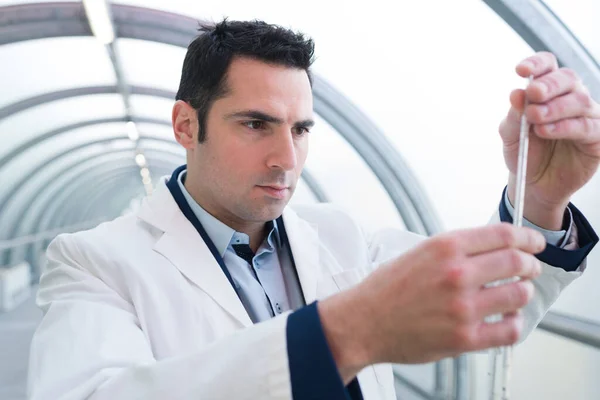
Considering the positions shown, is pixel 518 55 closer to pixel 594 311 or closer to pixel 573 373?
pixel 594 311

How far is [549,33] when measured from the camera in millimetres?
3582

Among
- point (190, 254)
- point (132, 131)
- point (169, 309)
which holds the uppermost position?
point (132, 131)

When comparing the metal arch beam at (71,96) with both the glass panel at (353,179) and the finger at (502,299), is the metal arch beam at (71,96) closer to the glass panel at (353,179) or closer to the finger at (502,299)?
the glass panel at (353,179)

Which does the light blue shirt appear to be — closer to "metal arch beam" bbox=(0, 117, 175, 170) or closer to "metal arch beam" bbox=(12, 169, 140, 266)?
"metal arch beam" bbox=(0, 117, 175, 170)

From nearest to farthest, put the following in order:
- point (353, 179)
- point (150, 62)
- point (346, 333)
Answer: point (346, 333)
point (150, 62)
point (353, 179)

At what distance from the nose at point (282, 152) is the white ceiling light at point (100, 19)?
430cm

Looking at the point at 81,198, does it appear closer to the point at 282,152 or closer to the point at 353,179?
the point at 353,179

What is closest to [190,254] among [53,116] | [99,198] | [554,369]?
[554,369]

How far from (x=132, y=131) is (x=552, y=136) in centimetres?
1320

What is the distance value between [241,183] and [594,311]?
8.17ft

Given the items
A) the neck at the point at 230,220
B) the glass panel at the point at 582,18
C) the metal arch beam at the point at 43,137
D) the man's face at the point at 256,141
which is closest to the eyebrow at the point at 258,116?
the man's face at the point at 256,141

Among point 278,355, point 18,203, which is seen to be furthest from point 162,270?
point 18,203

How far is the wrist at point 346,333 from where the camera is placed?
100 cm

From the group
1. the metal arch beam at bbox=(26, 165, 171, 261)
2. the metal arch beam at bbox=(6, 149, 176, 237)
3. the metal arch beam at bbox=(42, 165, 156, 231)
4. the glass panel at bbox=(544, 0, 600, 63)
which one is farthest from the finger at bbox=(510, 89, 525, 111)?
the metal arch beam at bbox=(42, 165, 156, 231)
